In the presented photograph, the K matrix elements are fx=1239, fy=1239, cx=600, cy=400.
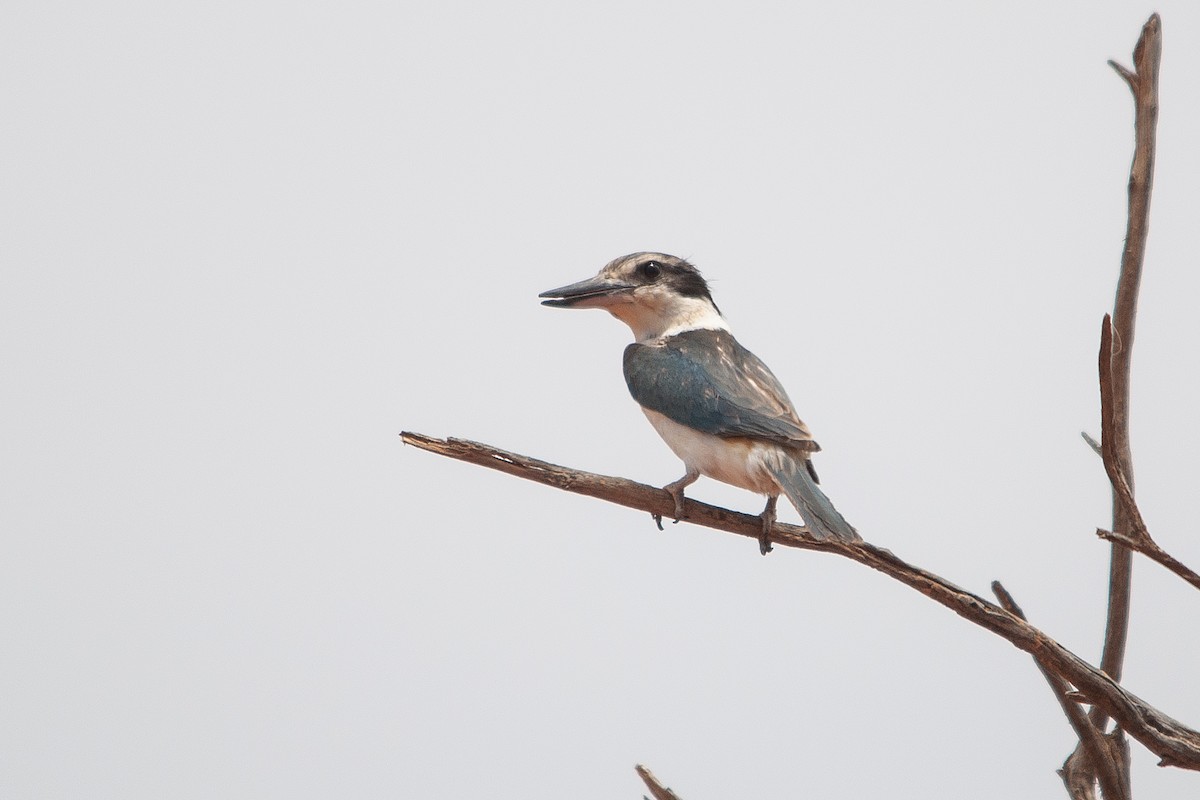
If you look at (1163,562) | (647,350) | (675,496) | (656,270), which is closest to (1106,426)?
(1163,562)

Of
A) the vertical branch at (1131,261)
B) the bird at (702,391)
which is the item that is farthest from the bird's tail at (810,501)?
the vertical branch at (1131,261)

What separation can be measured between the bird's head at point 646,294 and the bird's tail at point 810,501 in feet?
3.61

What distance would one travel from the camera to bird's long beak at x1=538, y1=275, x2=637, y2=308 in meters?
4.93

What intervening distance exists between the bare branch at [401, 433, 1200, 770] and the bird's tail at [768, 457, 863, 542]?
1.9 inches

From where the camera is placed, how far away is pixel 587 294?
16.2 ft

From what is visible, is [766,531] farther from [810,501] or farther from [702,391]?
[702,391]

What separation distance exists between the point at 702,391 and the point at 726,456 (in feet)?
0.90

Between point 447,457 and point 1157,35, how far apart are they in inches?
82.3

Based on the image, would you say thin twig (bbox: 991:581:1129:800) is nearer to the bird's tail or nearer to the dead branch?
the dead branch

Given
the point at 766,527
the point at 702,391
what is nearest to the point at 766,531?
the point at 766,527

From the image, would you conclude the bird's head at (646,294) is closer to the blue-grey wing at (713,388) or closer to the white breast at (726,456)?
the blue-grey wing at (713,388)

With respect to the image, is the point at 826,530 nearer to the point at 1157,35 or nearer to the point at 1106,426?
the point at 1106,426

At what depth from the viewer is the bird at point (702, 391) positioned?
159 inches

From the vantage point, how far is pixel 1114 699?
270 cm
